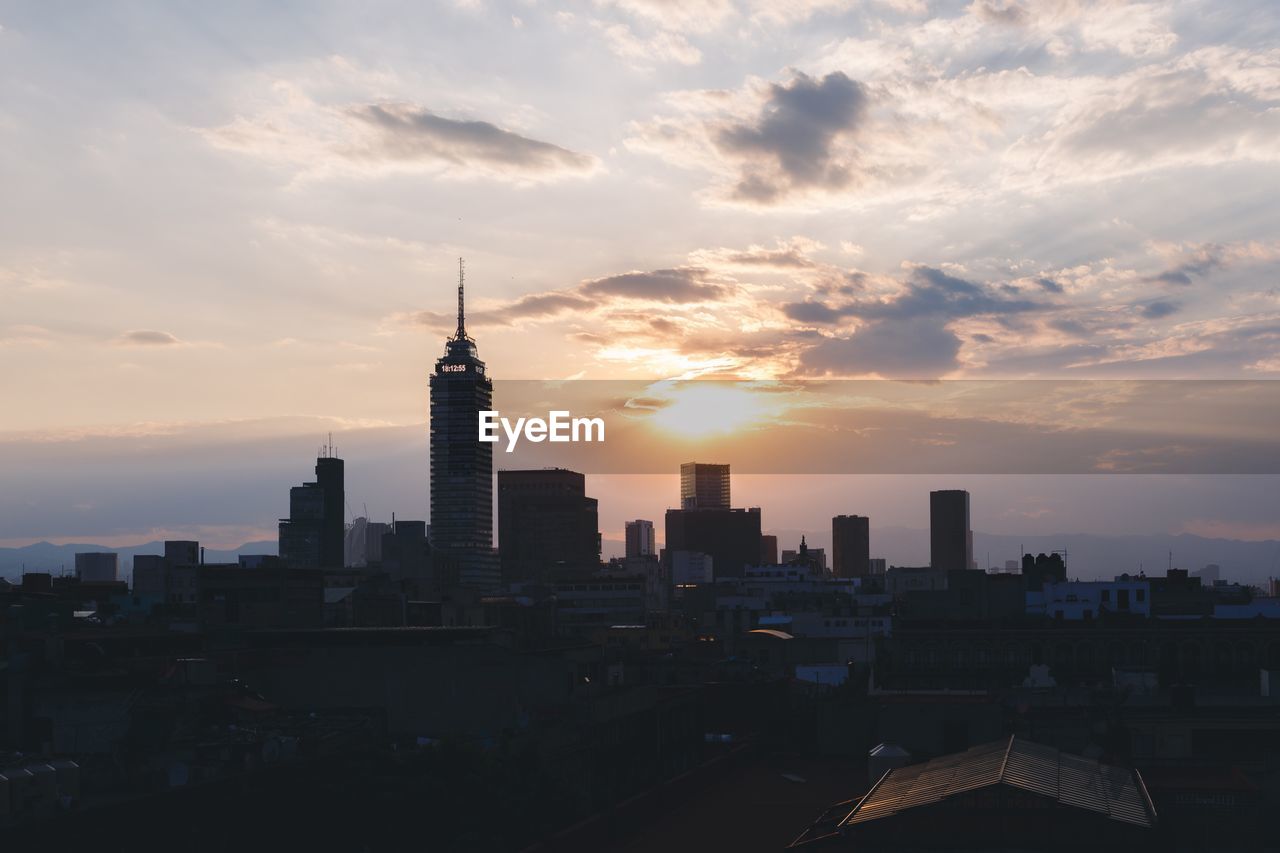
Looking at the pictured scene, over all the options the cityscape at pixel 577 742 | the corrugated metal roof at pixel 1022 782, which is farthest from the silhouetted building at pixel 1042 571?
the corrugated metal roof at pixel 1022 782

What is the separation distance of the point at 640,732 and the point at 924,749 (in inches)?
617

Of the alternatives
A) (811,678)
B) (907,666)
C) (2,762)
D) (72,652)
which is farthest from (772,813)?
(811,678)

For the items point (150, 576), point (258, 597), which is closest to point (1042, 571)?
point (258, 597)

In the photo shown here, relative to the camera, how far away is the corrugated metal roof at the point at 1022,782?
35375 mm

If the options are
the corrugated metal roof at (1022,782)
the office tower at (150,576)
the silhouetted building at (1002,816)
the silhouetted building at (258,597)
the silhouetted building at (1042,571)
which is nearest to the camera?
the silhouetted building at (1002,816)

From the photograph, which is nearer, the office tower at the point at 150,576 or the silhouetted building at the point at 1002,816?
the silhouetted building at the point at 1002,816

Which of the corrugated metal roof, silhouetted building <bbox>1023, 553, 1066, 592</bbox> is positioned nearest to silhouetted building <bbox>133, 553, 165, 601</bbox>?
silhouetted building <bbox>1023, 553, 1066, 592</bbox>

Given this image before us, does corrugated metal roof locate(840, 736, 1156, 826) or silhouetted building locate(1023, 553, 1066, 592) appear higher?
silhouetted building locate(1023, 553, 1066, 592)

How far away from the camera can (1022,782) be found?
3562 centimetres

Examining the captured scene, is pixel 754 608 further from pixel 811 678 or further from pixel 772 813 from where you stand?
pixel 772 813

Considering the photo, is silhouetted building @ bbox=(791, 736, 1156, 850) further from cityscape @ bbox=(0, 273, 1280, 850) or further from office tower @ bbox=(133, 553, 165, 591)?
office tower @ bbox=(133, 553, 165, 591)

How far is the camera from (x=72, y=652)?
2542 inches

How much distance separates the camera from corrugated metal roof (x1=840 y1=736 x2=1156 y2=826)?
3538cm

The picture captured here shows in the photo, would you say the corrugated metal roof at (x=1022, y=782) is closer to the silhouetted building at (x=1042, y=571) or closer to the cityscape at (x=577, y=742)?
the cityscape at (x=577, y=742)
